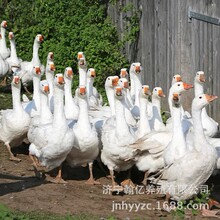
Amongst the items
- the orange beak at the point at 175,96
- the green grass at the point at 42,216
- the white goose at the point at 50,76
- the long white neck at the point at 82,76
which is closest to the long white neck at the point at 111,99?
the long white neck at the point at 82,76

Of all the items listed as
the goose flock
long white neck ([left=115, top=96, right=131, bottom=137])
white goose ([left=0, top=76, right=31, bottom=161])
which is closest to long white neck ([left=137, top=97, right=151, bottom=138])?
the goose flock

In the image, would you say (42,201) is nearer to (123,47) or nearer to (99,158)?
(99,158)

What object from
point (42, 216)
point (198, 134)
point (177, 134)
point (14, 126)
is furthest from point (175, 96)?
point (14, 126)

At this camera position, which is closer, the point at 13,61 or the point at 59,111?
the point at 59,111

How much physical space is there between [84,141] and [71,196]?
1.07m

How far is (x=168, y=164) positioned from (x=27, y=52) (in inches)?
383

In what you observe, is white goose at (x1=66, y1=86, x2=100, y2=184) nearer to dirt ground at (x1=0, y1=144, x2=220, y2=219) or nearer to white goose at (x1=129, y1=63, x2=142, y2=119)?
dirt ground at (x1=0, y1=144, x2=220, y2=219)

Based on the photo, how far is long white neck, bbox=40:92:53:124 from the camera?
467 inches

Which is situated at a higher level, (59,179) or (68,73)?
(68,73)

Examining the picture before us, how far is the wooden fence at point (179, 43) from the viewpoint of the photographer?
43.1 feet

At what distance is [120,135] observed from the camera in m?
10.9

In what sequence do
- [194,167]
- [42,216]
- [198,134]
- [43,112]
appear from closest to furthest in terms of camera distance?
1. [42,216]
2. [194,167]
3. [198,134]
4. [43,112]

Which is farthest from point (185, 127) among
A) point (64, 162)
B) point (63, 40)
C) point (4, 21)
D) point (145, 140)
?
point (4, 21)

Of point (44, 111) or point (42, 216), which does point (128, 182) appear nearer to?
point (44, 111)
